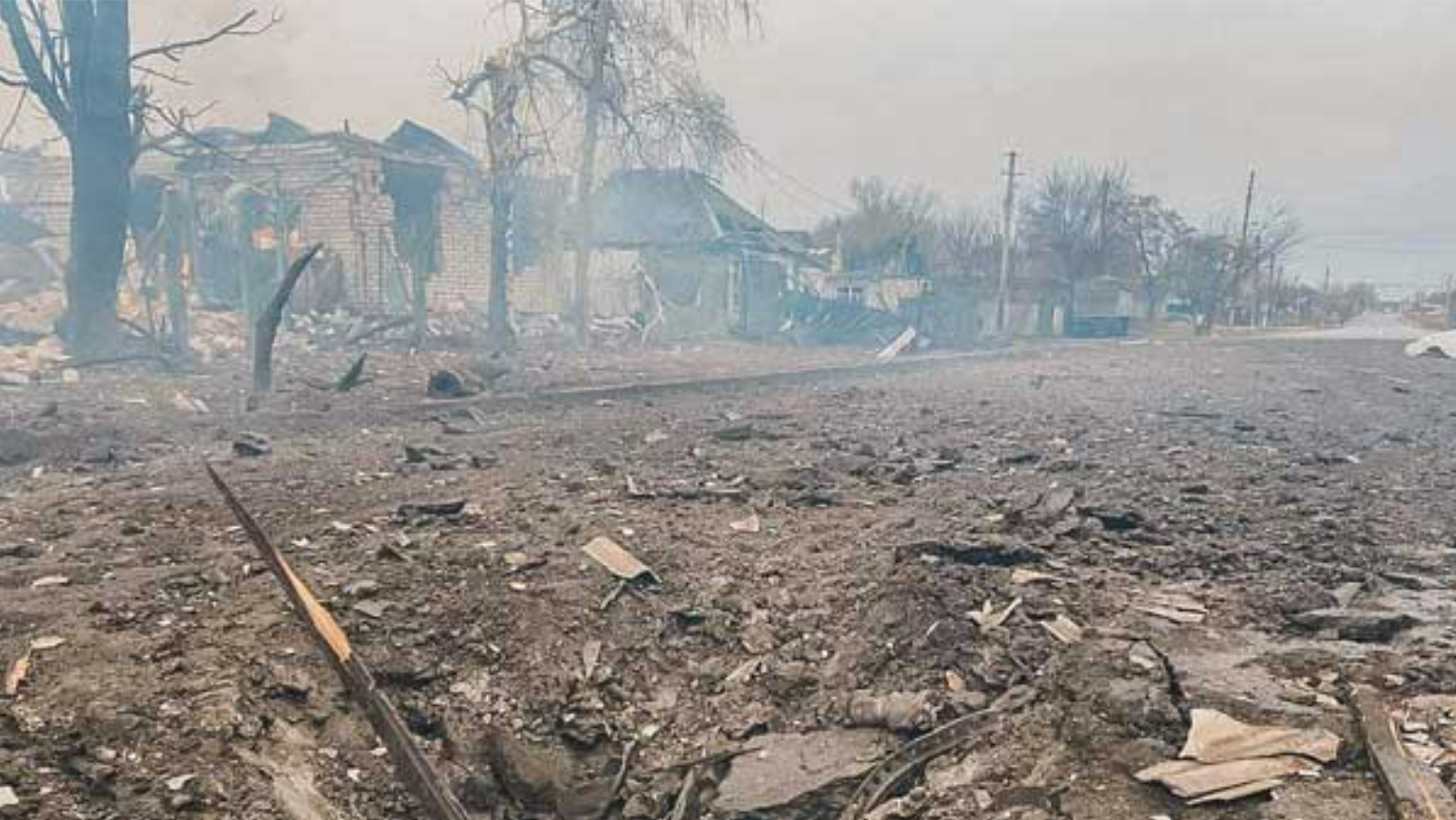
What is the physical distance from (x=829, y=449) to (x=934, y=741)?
482 cm

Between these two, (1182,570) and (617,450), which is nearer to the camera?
(1182,570)

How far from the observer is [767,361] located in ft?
60.2

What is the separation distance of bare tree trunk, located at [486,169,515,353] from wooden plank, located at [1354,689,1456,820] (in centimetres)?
1466

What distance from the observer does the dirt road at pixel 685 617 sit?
262 centimetres

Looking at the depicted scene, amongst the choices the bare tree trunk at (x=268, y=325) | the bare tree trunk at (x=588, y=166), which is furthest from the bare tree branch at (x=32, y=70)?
the bare tree trunk at (x=588, y=166)

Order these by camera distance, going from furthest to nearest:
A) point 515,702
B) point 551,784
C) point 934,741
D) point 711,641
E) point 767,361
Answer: point 767,361 → point 711,641 → point 515,702 → point 551,784 → point 934,741

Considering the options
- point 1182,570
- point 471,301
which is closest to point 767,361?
point 471,301

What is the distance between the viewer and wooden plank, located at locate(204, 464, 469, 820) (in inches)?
106

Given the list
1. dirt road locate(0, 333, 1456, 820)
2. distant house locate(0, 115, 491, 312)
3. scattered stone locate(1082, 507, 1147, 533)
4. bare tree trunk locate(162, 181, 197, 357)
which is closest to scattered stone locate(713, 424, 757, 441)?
dirt road locate(0, 333, 1456, 820)

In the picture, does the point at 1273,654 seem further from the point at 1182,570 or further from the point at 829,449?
the point at 829,449

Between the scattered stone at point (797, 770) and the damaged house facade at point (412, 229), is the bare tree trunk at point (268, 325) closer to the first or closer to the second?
the damaged house facade at point (412, 229)

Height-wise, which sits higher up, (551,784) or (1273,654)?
(1273,654)

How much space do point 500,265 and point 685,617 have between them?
44.4 ft

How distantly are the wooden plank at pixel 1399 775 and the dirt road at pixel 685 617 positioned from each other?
0.06m
